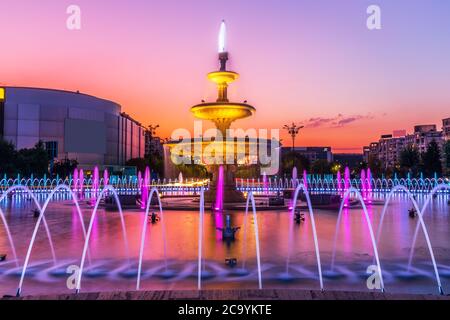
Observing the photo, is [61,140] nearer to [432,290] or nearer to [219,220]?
[219,220]

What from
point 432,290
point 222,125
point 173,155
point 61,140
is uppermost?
point 61,140

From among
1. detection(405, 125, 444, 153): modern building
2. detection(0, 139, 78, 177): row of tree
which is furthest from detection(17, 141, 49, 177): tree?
detection(405, 125, 444, 153): modern building

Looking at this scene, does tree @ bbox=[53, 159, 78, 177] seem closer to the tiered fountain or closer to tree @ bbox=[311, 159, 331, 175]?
the tiered fountain

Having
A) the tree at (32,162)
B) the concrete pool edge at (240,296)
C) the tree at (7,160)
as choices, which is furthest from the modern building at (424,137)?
the concrete pool edge at (240,296)

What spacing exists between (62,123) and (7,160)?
34516 millimetres

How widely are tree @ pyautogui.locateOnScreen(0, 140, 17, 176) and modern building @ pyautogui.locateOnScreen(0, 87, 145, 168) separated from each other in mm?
27846

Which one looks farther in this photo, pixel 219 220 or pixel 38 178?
pixel 38 178

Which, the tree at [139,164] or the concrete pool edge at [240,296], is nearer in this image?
the concrete pool edge at [240,296]

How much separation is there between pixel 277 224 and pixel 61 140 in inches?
3328

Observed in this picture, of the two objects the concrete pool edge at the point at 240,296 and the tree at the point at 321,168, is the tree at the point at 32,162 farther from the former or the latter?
the tree at the point at 321,168

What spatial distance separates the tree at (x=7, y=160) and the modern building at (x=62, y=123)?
91.4 feet

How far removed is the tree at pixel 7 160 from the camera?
5659 cm
